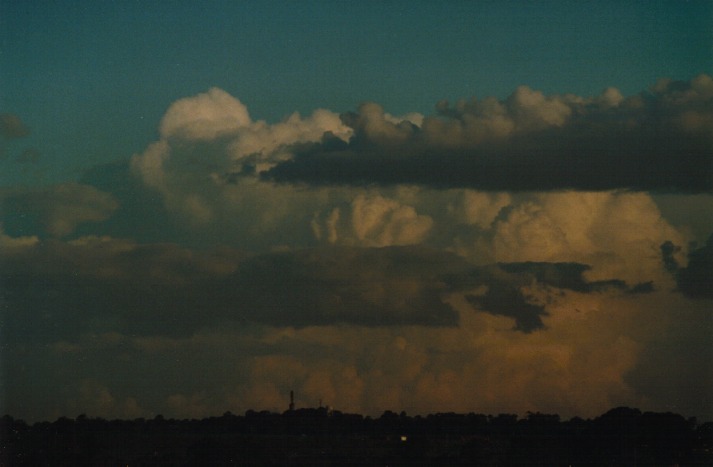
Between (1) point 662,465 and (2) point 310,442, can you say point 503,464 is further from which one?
(2) point 310,442

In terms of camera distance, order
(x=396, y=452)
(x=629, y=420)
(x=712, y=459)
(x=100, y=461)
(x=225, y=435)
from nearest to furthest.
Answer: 1. (x=712, y=459)
2. (x=100, y=461)
3. (x=396, y=452)
4. (x=629, y=420)
5. (x=225, y=435)

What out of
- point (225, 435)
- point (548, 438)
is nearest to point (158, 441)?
point (225, 435)

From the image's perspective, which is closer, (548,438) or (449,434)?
(548,438)

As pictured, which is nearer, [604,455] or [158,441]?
[604,455]

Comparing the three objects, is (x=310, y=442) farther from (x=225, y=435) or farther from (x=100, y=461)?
(x=100, y=461)

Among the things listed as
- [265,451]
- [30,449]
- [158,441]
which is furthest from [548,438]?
[30,449]

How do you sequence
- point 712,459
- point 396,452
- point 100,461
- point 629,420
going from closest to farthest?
point 712,459 < point 100,461 < point 396,452 < point 629,420

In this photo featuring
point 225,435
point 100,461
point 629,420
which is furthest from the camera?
point 225,435

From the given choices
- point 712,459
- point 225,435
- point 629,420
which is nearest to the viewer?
point 712,459
